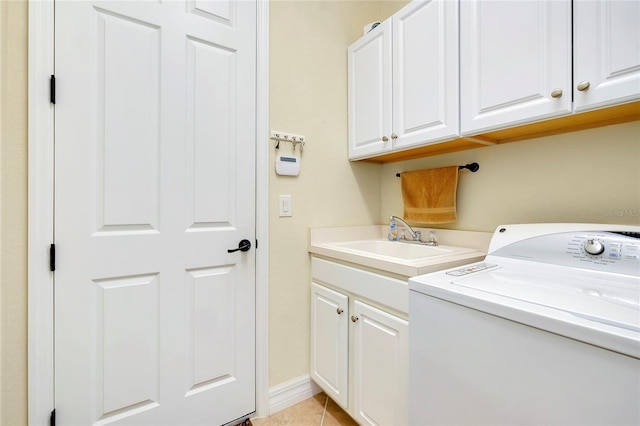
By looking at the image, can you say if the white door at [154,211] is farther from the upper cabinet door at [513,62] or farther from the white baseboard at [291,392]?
the upper cabinet door at [513,62]

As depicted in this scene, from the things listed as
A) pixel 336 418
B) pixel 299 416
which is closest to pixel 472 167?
pixel 336 418

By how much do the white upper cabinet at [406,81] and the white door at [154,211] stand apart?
666mm

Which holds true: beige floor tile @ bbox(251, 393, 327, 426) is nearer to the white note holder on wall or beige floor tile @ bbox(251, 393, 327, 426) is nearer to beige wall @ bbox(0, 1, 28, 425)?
beige wall @ bbox(0, 1, 28, 425)

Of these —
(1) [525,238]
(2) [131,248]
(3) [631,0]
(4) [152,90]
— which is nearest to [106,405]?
(2) [131,248]

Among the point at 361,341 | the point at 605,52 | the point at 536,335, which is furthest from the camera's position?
the point at 361,341

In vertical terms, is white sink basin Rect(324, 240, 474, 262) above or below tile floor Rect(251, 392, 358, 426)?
above

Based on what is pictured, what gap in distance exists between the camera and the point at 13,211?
102 cm

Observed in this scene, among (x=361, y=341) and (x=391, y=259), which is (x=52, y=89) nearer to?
(x=391, y=259)

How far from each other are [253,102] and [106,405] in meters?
1.53

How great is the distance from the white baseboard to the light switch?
98 centimetres

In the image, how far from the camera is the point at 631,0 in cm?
82

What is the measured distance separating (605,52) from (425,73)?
2.10ft

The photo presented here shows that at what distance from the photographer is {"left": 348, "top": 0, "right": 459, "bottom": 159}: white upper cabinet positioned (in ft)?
4.18

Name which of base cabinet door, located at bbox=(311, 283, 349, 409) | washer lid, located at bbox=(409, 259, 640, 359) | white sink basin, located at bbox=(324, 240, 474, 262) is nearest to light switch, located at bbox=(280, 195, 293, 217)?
white sink basin, located at bbox=(324, 240, 474, 262)
